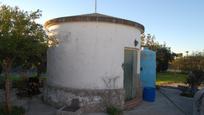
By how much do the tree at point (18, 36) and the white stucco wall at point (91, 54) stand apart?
1.81 m

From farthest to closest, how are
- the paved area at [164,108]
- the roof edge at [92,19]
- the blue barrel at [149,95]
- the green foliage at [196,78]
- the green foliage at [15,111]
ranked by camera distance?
1. the green foliage at [196,78]
2. the blue barrel at [149,95]
3. the paved area at [164,108]
4. the roof edge at [92,19]
5. the green foliage at [15,111]

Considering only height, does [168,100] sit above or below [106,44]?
below

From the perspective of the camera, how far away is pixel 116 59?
11.0 meters

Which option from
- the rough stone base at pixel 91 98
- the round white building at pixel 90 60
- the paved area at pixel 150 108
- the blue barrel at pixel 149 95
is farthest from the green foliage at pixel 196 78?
the rough stone base at pixel 91 98

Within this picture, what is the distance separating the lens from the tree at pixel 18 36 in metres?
8.37

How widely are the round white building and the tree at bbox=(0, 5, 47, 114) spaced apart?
1835mm

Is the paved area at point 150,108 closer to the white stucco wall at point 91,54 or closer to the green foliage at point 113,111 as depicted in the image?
the green foliage at point 113,111

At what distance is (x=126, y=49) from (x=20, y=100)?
225 inches

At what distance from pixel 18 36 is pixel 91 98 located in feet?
13.1

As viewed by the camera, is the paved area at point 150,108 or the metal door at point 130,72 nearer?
the paved area at point 150,108

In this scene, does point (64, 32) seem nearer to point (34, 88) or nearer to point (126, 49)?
point (126, 49)

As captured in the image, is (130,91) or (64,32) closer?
(64,32)

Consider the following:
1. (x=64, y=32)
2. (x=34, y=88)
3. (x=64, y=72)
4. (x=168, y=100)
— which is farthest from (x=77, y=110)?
(x=168, y=100)

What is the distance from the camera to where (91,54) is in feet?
34.7
